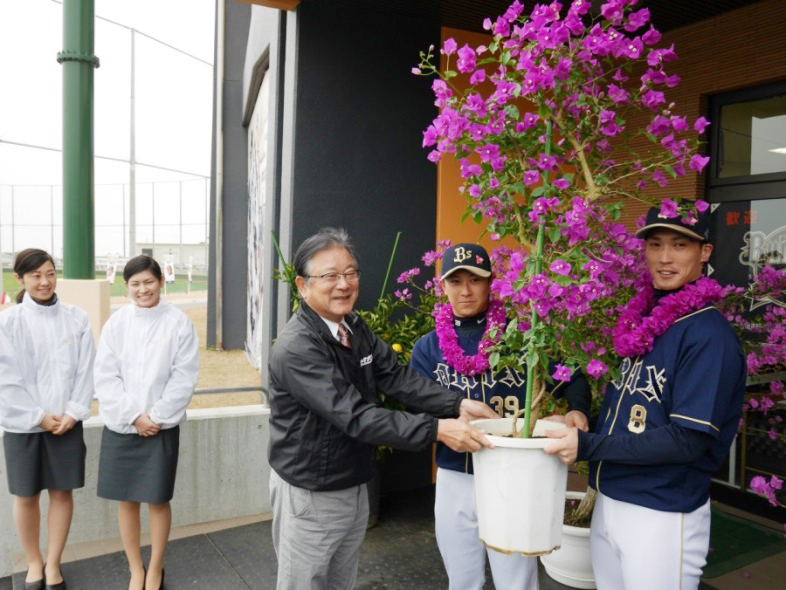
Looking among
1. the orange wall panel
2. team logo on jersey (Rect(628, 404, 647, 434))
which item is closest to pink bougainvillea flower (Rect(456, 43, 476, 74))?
team logo on jersey (Rect(628, 404, 647, 434))

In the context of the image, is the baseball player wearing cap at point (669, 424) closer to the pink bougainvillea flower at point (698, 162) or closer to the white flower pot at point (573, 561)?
the pink bougainvillea flower at point (698, 162)

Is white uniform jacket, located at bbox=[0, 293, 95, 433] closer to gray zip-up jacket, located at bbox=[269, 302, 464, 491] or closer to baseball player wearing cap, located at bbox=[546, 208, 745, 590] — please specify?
gray zip-up jacket, located at bbox=[269, 302, 464, 491]

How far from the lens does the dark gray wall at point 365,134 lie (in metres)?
4.44

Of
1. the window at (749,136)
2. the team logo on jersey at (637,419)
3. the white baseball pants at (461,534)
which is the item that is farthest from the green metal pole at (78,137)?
the window at (749,136)

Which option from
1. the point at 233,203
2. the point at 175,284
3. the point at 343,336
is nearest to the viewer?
the point at 343,336

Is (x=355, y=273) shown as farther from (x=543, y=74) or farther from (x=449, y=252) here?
(x=543, y=74)

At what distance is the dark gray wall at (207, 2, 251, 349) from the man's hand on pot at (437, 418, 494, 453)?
951 cm

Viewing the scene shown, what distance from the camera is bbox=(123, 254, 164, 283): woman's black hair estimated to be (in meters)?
3.28

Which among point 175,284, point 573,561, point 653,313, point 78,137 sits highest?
point 78,137

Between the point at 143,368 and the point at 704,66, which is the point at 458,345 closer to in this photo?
the point at 143,368

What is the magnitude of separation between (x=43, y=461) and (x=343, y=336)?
7.01 ft

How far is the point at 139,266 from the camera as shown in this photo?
10.8ft

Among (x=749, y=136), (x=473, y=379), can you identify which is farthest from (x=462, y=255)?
(x=749, y=136)

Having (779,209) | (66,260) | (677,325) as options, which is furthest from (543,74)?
(66,260)
